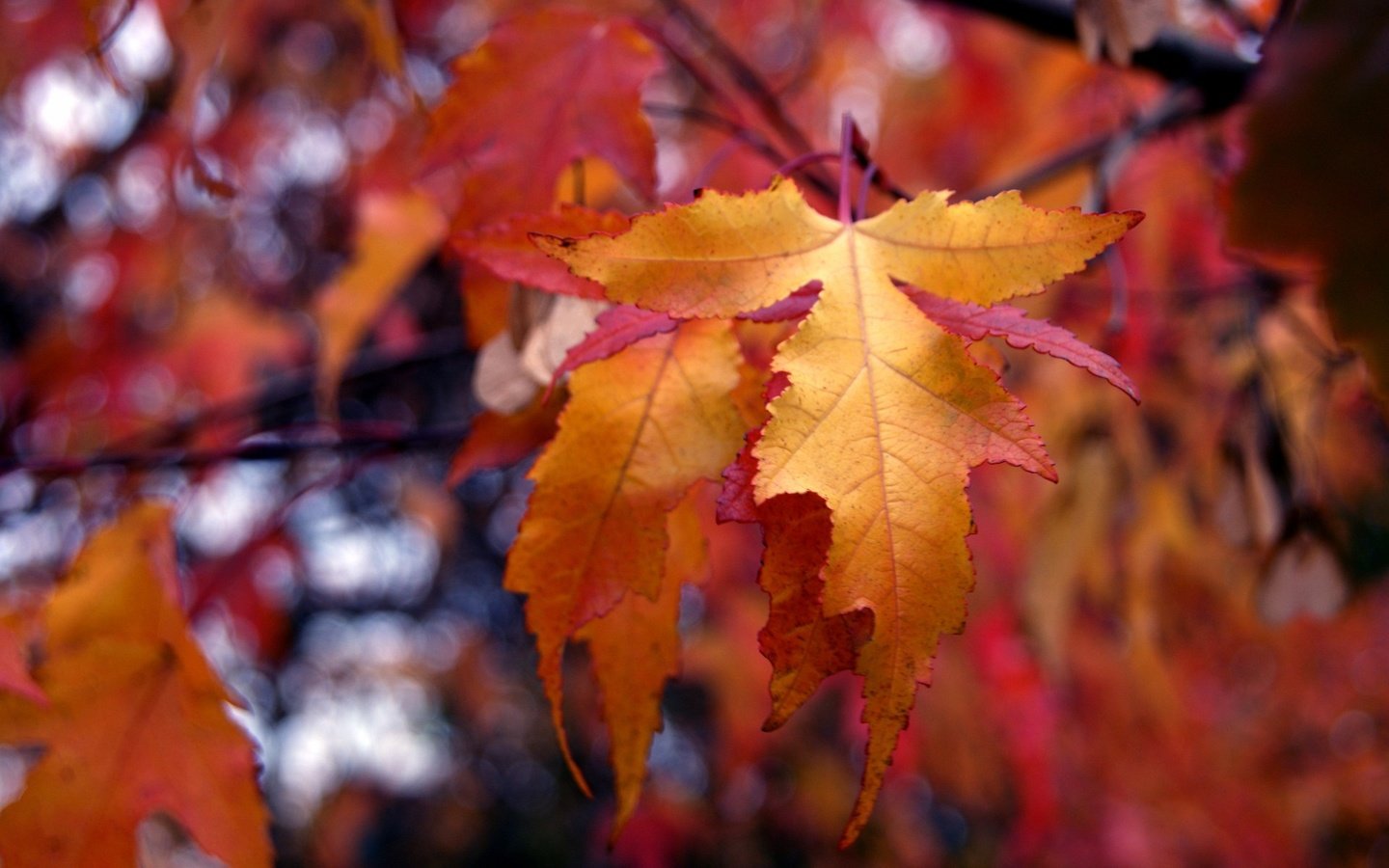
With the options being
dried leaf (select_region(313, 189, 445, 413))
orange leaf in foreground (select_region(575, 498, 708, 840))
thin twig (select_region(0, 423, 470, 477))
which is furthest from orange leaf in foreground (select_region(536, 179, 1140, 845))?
dried leaf (select_region(313, 189, 445, 413))

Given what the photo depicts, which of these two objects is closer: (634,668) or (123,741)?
(634,668)

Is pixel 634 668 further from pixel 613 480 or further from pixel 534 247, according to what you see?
pixel 534 247

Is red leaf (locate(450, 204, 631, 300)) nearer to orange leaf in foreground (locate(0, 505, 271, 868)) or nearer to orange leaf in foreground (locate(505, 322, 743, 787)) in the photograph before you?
orange leaf in foreground (locate(505, 322, 743, 787))

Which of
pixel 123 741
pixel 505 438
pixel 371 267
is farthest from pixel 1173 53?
pixel 123 741

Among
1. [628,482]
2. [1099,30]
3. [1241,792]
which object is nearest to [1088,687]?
[1241,792]

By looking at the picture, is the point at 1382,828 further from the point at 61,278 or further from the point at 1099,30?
the point at 61,278
